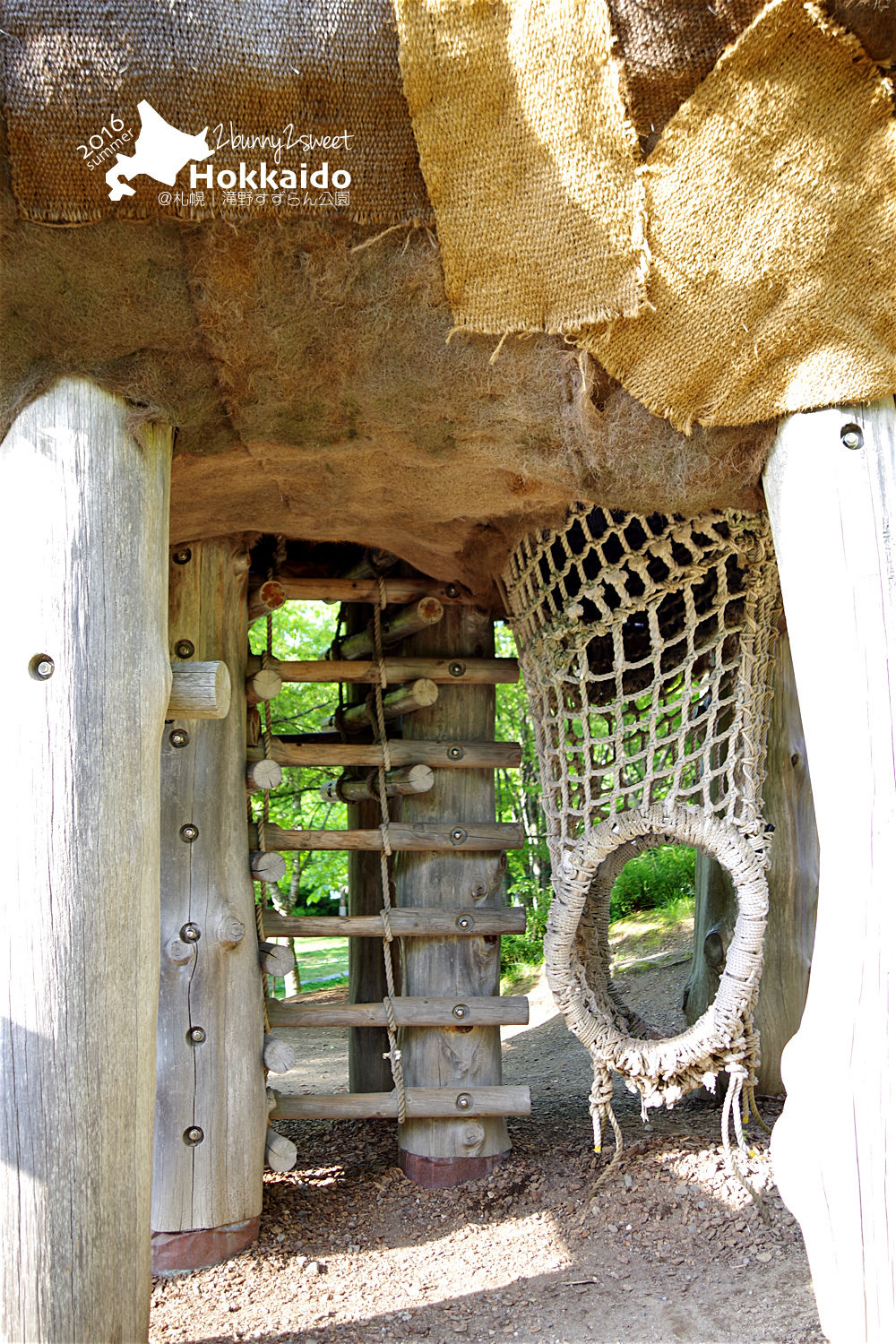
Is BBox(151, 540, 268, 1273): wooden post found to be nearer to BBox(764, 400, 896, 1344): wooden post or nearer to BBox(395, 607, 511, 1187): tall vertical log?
BBox(395, 607, 511, 1187): tall vertical log

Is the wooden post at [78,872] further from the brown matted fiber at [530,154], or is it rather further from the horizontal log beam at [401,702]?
the horizontal log beam at [401,702]

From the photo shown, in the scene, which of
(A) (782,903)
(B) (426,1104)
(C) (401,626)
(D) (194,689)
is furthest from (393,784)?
(A) (782,903)

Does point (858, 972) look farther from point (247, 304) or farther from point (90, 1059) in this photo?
point (247, 304)

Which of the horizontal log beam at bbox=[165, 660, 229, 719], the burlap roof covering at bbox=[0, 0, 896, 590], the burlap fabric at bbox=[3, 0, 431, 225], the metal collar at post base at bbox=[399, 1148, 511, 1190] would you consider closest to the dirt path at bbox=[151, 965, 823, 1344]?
the metal collar at post base at bbox=[399, 1148, 511, 1190]

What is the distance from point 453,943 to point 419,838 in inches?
14.6

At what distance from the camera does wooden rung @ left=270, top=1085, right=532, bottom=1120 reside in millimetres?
3291

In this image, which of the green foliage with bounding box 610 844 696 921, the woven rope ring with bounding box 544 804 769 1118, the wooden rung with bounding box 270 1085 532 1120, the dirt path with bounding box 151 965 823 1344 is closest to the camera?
the dirt path with bounding box 151 965 823 1344

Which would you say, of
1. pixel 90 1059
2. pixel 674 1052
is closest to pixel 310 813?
pixel 674 1052

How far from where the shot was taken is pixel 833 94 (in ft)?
5.93

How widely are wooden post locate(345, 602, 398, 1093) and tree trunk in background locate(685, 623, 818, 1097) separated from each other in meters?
1.25

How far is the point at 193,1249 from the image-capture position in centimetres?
285

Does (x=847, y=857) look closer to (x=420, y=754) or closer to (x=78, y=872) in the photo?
(x=78, y=872)

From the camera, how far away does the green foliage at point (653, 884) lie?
8320 millimetres

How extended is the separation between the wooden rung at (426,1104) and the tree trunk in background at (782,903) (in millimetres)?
1067
